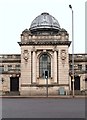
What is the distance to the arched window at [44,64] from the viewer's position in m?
68.0

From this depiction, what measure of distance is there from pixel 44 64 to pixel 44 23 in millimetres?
10376

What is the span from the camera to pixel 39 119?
17.4 meters

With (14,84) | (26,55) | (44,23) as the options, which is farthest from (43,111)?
(44,23)

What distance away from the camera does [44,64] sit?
68.1 metres

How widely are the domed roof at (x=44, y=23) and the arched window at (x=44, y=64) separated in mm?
7359

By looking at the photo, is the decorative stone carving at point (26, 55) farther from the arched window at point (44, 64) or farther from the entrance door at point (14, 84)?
the entrance door at point (14, 84)

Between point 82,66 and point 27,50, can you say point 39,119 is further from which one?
point 82,66

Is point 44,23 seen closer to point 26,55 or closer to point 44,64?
point 26,55

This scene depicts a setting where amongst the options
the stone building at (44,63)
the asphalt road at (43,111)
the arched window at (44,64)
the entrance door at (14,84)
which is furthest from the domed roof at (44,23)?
the asphalt road at (43,111)

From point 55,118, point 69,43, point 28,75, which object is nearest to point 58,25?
point 69,43

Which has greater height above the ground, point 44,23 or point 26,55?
point 44,23

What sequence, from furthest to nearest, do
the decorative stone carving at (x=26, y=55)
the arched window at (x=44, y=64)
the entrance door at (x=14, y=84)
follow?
the entrance door at (x=14, y=84)
the arched window at (x=44, y=64)
the decorative stone carving at (x=26, y=55)

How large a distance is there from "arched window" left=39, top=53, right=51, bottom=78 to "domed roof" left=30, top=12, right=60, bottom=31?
7359 millimetres

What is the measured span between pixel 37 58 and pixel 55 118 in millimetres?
50159
